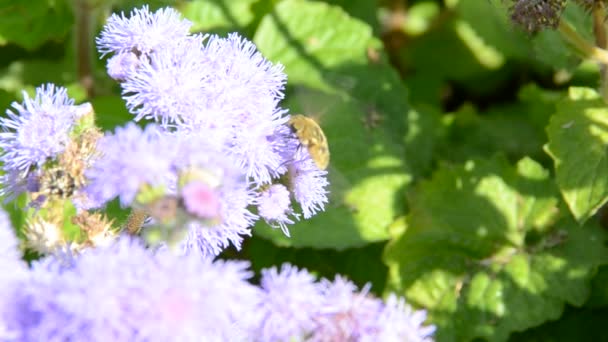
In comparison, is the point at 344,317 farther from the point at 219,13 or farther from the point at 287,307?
the point at 219,13

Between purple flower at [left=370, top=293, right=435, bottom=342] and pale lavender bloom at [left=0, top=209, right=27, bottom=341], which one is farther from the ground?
pale lavender bloom at [left=0, top=209, right=27, bottom=341]

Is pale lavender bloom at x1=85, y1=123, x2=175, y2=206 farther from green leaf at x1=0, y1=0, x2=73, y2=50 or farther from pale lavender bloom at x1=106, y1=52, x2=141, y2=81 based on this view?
green leaf at x1=0, y1=0, x2=73, y2=50

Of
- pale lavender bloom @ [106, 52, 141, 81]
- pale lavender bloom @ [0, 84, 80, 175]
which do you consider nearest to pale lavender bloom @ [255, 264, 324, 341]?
pale lavender bloom @ [0, 84, 80, 175]

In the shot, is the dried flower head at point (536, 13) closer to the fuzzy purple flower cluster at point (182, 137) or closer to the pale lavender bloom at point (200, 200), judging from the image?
the fuzzy purple flower cluster at point (182, 137)

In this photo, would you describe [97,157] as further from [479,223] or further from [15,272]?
[479,223]

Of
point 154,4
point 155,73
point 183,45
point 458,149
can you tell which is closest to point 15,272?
point 155,73

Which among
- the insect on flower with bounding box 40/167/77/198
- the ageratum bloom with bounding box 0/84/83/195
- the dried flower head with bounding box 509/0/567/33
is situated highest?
the ageratum bloom with bounding box 0/84/83/195
